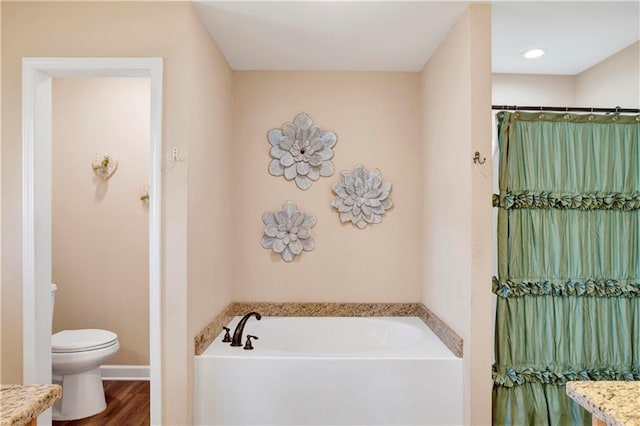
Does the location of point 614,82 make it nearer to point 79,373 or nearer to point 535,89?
point 535,89

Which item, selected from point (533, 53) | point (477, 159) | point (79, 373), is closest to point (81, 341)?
point (79, 373)

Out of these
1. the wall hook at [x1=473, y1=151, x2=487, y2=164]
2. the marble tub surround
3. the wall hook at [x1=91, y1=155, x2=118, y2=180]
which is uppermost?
the wall hook at [x1=91, y1=155, x2=118, y2=180]

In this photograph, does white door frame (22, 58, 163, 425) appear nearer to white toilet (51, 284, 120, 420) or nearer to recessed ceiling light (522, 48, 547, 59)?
white toilet (51, 284, 120, 420)

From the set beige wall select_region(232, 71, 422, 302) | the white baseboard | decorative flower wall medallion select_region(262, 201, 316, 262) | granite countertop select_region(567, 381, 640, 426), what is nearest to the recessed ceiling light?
beige wall select_region(232, 71, 422, 302)

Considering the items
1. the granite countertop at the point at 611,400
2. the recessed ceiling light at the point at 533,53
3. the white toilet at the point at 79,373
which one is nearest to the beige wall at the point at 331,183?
the recessed ceiling light at the point at 533,53

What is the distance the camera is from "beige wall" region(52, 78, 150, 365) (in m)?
3.38

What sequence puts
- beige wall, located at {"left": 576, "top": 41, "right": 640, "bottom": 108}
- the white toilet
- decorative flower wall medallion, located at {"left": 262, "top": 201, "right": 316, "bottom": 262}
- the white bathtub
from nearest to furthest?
the white bathtub
beige wall, located at {"left": 576, "top": 41, "right": 640, "bottom": 108}
the white toilet
decorative flower wall medallion, located at {"left": 262, "top": 201, "right": 316, "bottom": 262}

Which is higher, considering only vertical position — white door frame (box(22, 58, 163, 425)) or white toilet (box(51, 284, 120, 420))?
white door frame (box(22, 58, 163, 425))

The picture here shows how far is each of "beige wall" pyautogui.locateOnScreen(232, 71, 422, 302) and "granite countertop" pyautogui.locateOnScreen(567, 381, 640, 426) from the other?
2025 mm

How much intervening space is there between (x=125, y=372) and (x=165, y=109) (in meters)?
2.41

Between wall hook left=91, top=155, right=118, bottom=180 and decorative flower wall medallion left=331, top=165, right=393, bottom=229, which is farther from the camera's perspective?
wall hook left=91, top=155, right=118, bottom=180

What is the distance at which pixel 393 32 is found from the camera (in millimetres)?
2426

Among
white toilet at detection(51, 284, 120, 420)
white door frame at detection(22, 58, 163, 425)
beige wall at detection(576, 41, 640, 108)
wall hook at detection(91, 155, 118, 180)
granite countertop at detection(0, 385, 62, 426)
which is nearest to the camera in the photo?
granite countertop at detection(0, 385, 62, 426)

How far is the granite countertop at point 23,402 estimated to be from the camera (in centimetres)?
87
